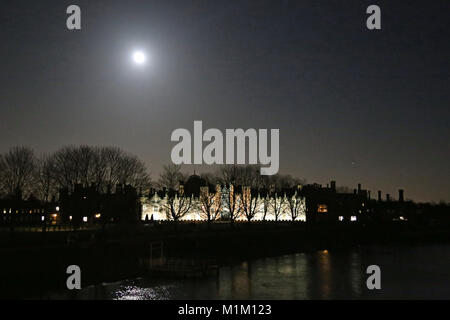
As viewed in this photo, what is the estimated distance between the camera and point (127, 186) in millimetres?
81250

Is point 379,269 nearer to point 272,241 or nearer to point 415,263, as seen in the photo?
point 415,263

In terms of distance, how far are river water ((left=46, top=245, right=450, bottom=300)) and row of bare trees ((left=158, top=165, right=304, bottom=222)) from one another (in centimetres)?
3264

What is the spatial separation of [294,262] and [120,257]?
2320 cm

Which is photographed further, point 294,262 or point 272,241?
point 272,241

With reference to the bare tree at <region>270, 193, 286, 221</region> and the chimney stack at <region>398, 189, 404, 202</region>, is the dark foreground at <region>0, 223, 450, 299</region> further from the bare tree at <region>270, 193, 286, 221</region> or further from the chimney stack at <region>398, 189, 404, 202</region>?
the chimney stack at <region>398, 189, 404, 202</region>

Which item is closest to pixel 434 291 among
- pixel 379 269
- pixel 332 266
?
pixel 379 269

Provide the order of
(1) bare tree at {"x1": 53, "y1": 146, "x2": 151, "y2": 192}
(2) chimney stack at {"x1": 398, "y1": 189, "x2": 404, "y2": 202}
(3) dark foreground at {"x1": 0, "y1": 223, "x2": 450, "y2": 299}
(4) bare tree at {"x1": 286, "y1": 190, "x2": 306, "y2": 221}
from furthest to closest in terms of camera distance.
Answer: (2) chimney stack at {"x1": 398, "y1": 189, "x2": 404, "y2": 202}
(4) bare tree at {"x1": 286, "y1": 190, "x2": 306, "y2": 221}
(1) bare tree at {"x1": 53, "y1": 146, "x2": 151, "y2": 192}
(3) dark foreground at {"x1": 0, "y1": 223, "x2": 450, "y2": 299}

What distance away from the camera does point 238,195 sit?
11344 centimetres

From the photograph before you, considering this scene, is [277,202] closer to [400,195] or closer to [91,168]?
[91,168]

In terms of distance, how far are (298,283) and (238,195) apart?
2679 inches

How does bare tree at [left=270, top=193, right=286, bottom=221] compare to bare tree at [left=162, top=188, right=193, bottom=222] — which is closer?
bare tree at [left=162, top=188, right=193, bottom=222]

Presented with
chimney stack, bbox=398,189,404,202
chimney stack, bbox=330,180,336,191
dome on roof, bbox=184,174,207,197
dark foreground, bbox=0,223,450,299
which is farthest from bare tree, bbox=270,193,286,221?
chimney stack, bbox=398,189,404,202

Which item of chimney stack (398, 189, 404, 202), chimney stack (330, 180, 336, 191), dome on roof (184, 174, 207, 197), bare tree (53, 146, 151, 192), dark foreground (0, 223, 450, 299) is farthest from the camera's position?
chimney stack (398, 189, 404, 202)

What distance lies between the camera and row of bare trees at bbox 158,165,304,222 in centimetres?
9362
